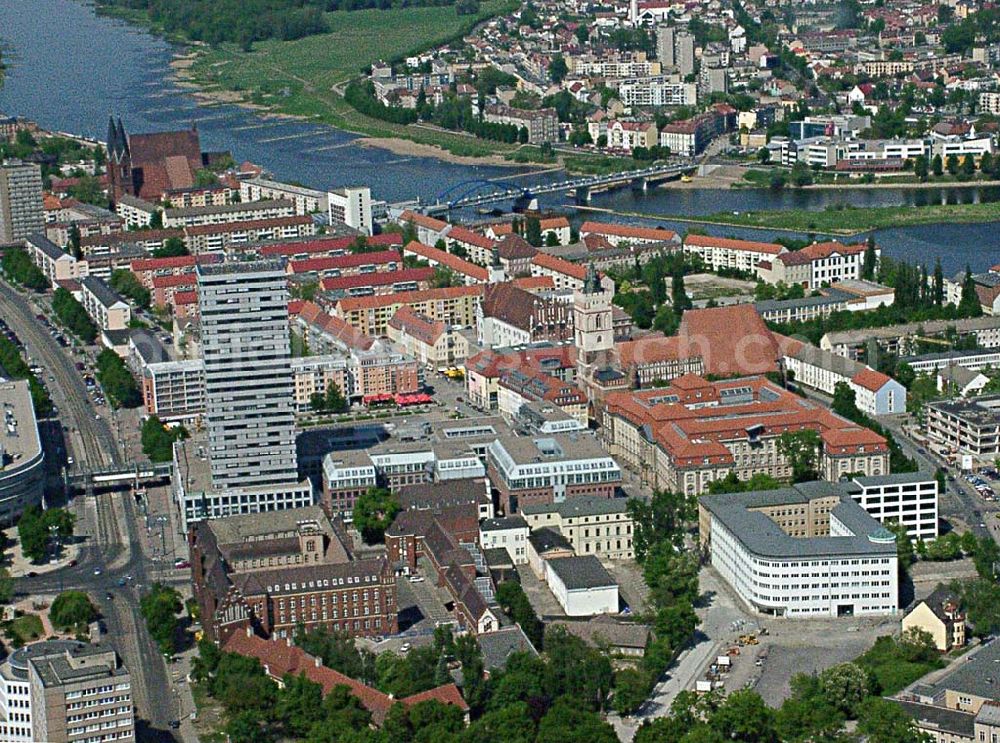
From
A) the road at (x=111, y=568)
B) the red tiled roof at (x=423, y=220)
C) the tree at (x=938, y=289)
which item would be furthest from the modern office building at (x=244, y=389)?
the red tiled roof at (x=423, y=220)

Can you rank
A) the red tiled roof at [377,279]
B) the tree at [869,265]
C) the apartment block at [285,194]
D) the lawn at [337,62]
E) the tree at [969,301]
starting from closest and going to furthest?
the tree at [969,301]
the red tiled roof at [377,279]
the tree at [869,265]
the apartment block at [285,194]
the lawn at [337,62]

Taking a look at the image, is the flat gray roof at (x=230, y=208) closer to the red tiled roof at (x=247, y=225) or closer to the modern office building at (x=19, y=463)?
the red tiled roof at (x=247, y=225)

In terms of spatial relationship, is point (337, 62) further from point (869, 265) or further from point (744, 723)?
point (744, 723)

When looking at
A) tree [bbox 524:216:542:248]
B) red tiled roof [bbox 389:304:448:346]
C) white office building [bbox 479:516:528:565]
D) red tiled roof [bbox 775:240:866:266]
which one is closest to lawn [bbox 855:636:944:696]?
white office building [bbox 479:516:528:565]

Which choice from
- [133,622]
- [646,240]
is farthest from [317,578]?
[646,240]

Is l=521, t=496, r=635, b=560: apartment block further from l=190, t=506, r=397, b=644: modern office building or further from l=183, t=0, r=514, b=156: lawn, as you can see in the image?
l=183, t=0, r=514, b=156: lawn

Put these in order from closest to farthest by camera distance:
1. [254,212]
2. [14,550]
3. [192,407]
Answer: [14,550]
[192,407]
[254,212]

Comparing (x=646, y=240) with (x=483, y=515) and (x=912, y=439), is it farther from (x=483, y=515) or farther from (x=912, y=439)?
(x=483, y=515)
